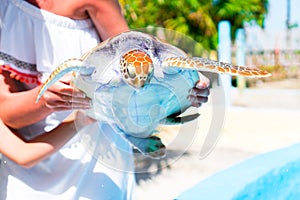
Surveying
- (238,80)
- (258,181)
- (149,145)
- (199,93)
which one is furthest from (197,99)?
(238,80)

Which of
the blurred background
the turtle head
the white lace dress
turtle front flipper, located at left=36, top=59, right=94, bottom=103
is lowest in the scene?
the blurred background

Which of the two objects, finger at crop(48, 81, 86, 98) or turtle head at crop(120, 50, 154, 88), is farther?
finger at crop(48, 81, 86, 98)

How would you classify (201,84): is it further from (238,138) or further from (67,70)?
(238,138)

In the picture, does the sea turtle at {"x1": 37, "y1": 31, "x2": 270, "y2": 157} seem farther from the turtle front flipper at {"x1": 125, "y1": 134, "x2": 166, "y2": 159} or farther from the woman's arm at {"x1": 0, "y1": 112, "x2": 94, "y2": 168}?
the woman's arm at {"x1": 0, "y1": 112, "x2": 94, "y2": 168}

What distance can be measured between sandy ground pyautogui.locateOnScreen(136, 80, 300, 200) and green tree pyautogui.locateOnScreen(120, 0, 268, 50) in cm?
124

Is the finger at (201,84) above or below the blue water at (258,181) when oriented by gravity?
above

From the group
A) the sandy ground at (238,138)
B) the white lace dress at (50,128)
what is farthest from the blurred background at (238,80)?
the white lace dress at (50,128)

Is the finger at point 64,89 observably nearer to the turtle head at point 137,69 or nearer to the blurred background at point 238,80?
the turtle head at point 137,69

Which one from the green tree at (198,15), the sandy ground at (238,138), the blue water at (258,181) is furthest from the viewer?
the green tree at (198,15)

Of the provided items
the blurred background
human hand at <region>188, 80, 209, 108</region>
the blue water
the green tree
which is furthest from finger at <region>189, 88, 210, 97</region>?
the green tree

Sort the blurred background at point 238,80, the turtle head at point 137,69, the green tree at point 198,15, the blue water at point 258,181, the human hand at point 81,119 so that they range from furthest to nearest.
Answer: the green tree at point 198,15
the blurred background at point 238,80
the blue water at point 258,181
the human hand at point 81,119
the turtle head at point 137,69

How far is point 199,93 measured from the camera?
882 mm

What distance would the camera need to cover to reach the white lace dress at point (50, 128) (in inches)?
40.6

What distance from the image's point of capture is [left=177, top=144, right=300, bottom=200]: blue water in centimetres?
220
